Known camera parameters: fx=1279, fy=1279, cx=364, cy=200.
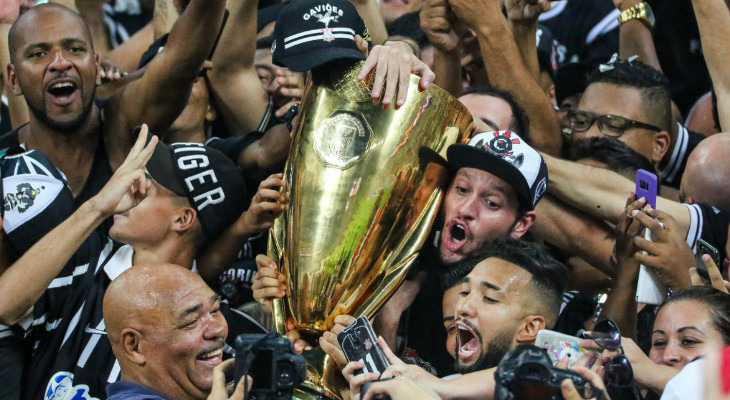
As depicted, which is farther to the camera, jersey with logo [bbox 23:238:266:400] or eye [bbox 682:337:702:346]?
jersey with logo [bbox 23:238:266:400]

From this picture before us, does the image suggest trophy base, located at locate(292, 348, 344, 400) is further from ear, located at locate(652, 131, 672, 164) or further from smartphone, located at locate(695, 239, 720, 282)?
ear, located at locate(652, 131, 672, 164)

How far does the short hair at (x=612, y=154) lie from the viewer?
4.97 metres

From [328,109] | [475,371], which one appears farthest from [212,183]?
[475,371]

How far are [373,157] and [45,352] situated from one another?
1380mm

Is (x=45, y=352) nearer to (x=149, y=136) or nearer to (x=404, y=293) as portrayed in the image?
(x=149, y=136)

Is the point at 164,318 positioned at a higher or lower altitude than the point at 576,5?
lower

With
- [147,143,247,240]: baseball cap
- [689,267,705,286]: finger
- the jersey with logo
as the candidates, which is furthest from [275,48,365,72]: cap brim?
[689,267,705,286]: finger

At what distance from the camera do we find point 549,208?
4852 millimetres

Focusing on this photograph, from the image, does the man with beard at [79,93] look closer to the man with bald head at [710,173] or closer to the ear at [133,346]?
the ear at [133,346]

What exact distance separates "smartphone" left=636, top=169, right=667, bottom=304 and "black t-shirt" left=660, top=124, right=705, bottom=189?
48.3 inches

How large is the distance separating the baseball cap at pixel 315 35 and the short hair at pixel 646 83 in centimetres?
147

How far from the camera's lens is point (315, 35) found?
431 centimetres

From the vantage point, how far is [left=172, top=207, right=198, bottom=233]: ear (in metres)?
4.84

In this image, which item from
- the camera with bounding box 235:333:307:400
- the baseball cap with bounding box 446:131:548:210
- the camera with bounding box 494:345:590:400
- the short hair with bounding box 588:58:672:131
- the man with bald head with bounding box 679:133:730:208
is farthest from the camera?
the short hair with bounding box 588:58:672:131
